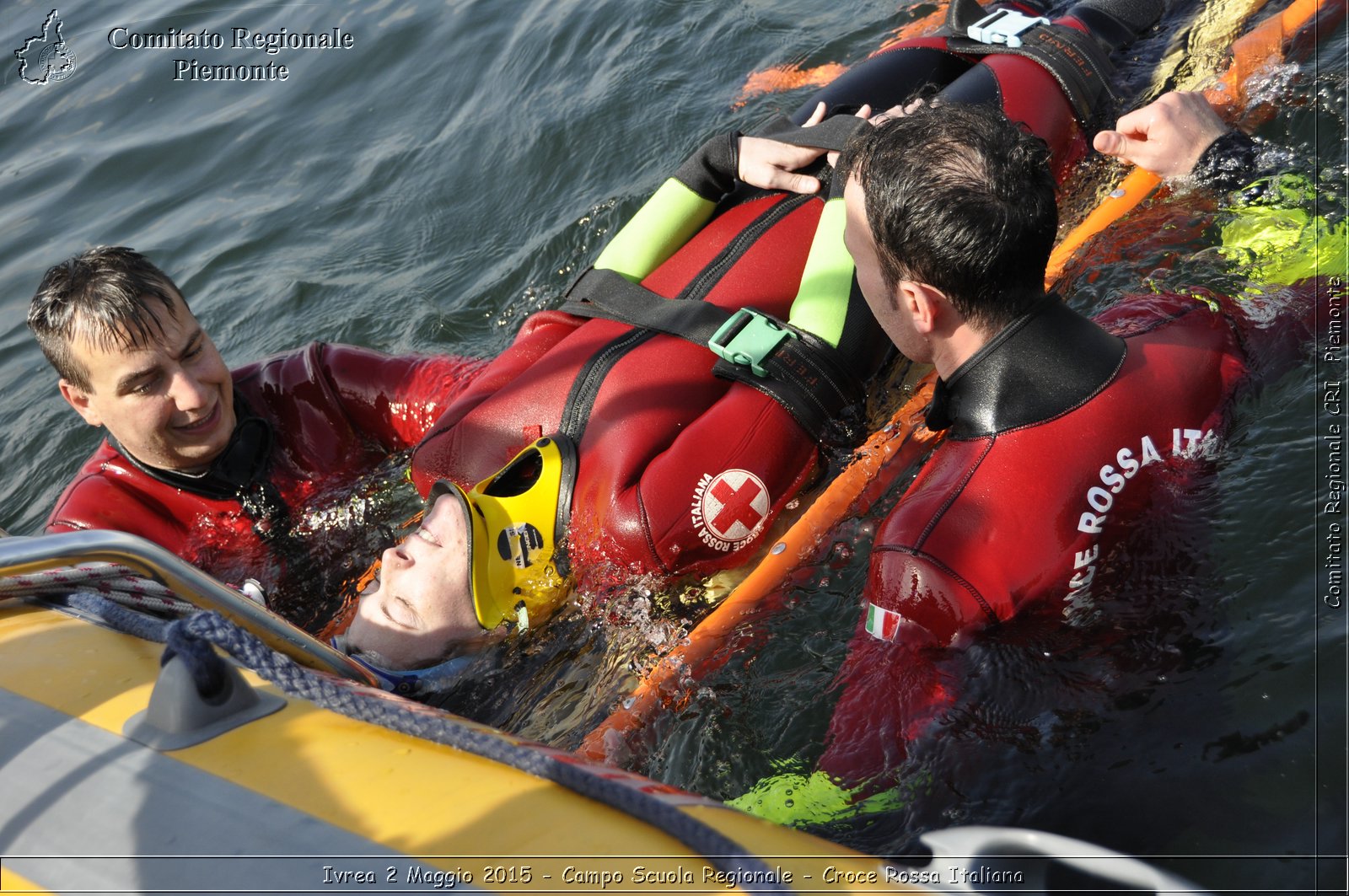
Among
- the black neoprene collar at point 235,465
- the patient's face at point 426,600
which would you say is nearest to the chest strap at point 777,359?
the patient's face at point 426,600

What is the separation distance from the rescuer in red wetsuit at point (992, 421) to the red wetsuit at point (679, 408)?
1.80 ft

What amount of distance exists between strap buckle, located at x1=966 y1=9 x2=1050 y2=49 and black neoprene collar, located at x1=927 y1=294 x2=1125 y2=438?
1760 mm

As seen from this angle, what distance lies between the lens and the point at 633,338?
286 cm

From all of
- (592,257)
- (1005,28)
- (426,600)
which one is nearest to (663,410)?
(426,600)

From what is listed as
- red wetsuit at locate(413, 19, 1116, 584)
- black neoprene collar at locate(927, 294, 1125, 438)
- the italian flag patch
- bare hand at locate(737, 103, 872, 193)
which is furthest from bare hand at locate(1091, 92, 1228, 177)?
the italian flag patch

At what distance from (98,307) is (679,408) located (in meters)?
1.54

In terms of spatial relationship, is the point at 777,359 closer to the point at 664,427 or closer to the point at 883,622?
the point at 664,427

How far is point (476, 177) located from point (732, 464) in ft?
10.9

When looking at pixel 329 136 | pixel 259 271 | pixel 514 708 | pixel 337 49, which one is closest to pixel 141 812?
pixel 514 708

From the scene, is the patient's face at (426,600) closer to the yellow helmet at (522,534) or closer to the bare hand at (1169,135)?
the yellow helmet at (522,534)

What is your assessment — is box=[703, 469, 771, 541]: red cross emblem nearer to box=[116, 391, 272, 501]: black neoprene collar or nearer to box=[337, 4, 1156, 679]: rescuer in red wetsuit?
box=[337, 4, 1156, 679]: rescuer in red wetsuit

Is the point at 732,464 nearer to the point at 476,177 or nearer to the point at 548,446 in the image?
the point at 548,446

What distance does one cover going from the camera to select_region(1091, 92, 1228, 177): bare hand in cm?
273

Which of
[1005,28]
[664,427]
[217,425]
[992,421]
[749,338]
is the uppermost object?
[1005,28]
